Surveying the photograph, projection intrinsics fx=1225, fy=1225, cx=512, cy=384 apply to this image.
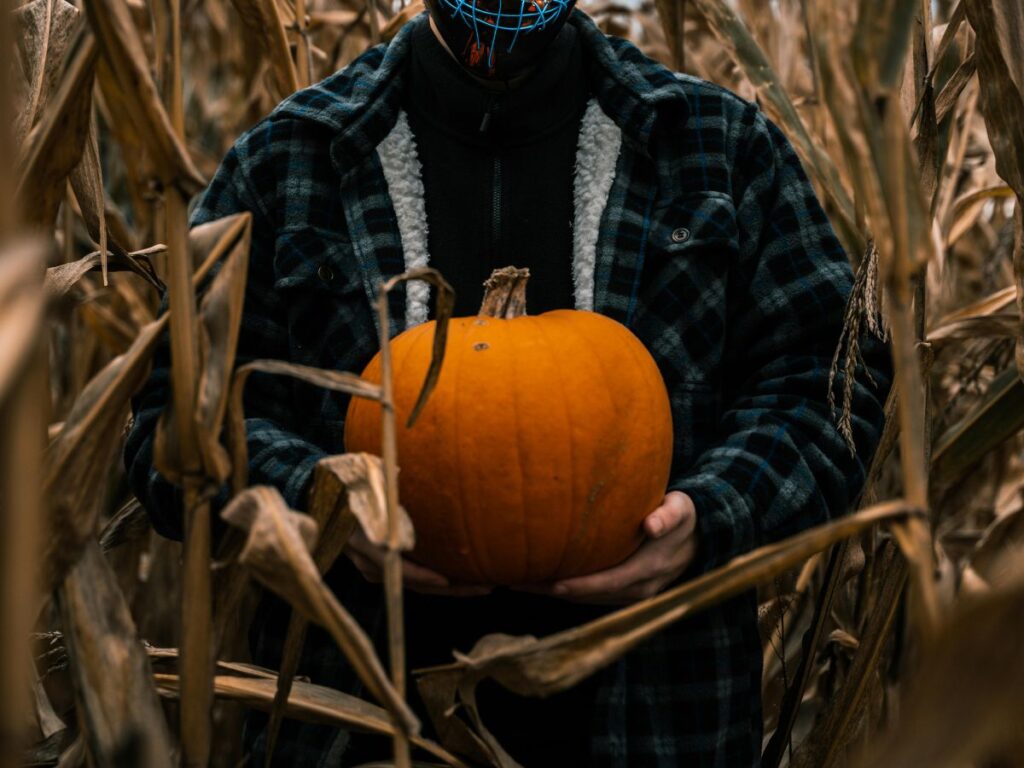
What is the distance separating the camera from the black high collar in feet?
4.34

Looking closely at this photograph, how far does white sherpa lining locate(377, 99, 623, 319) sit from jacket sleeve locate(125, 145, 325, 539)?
154 mm

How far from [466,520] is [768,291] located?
0.44 metres

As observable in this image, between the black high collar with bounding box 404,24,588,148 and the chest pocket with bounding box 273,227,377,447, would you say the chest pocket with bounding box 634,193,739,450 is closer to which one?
the black high collar with bounding box 404,24,588,148

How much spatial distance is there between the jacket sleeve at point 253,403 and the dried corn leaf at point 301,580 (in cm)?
35

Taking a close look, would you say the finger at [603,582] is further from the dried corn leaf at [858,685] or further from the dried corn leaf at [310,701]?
the dried corn leaf at [858,685]

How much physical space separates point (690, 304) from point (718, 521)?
0.85ft

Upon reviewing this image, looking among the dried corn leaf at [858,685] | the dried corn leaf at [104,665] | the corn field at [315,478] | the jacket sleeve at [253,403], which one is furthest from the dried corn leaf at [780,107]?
the dried corn leaf at [104,665]

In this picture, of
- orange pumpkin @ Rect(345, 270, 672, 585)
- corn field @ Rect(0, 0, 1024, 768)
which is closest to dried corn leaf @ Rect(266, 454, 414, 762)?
corn field @ Rect(0, 0, 1024, 768)

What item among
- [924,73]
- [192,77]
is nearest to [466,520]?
[924,73]

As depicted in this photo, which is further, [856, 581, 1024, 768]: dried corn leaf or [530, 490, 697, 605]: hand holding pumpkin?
[530, 490, 697, 605]: hand holding pumpkin

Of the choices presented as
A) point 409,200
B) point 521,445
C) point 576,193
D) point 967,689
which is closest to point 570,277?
point 576,193

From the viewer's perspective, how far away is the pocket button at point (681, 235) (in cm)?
131

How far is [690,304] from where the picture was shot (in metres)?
1.32

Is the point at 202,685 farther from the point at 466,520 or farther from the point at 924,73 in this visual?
the point at 924,73
